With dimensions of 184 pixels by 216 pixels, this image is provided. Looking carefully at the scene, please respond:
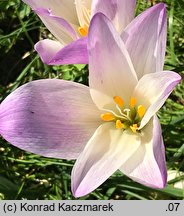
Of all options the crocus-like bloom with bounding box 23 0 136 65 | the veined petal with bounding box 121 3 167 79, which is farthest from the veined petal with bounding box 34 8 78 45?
the veined petal with bounding box 121 3 167 79

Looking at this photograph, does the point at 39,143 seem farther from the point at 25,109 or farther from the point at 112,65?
the point at 112,65

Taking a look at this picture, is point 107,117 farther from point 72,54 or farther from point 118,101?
point 72,54

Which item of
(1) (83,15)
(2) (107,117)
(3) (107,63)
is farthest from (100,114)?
(1) (83,15)

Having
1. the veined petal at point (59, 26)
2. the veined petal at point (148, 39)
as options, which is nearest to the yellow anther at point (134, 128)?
the veined petal at point (148, 39)

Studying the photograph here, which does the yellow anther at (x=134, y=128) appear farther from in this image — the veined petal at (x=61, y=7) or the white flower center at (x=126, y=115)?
the veined petal at (x=61, y=7)

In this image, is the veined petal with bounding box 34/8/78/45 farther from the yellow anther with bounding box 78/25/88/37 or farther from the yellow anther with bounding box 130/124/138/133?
the yellow anther with bounding box 130/124/138/133

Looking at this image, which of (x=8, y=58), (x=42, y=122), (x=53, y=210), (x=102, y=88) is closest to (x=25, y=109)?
(x=42, y=122)
